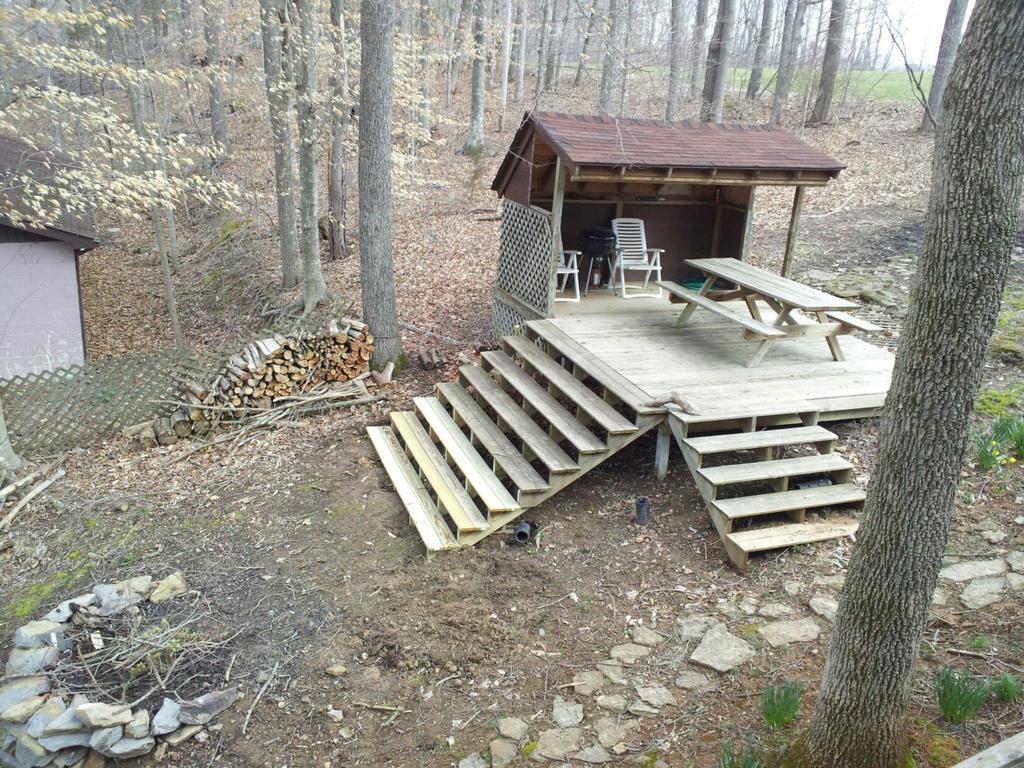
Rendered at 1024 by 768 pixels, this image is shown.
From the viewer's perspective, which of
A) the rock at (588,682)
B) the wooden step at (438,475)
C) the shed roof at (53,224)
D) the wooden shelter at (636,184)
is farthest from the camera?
the shed roof at (53,224)

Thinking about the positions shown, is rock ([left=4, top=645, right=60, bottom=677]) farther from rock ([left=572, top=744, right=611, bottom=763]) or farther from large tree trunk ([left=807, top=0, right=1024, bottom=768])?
large tree trunk ([left=807, top=0, right=1024, bottom=768])

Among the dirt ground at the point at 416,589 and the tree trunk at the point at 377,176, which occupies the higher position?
the tree trunk at the point at 377,176

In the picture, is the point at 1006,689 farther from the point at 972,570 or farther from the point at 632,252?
the point at 632,252

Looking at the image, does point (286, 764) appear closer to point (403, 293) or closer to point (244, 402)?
point (244, 402)

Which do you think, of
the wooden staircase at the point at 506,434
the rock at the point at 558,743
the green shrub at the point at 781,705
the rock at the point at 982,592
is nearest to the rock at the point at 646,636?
the rock at the point at 558,743

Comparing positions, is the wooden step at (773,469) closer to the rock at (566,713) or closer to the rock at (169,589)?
the rock at (566,713)

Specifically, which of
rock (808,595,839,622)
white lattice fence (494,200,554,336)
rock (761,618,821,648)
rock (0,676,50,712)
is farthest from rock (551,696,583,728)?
white lattice fence (494,200,554,336)

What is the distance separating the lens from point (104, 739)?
13.6 ft

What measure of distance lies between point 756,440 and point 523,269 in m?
4.28

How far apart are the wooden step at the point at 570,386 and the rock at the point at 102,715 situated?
3764 millimetres

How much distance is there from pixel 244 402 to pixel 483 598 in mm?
4368

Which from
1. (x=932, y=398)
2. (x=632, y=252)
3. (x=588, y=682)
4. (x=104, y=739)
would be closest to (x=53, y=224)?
(x=632, y=252)

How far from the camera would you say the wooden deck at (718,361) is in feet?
21.3

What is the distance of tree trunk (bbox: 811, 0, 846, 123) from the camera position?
1828 cm
